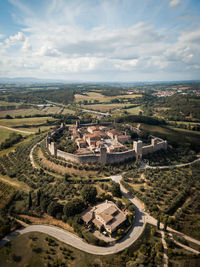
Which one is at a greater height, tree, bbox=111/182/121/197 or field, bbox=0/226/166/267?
tree, bbox=111/182/121/197

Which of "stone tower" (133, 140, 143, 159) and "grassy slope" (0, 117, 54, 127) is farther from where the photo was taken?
"grassy slope" (0, 117, 54, 127)

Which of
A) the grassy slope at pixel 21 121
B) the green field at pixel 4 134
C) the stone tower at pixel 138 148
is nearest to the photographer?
the stone tower at pixel 138 148

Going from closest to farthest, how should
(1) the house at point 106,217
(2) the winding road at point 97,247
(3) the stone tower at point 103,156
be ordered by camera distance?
(2) the winding road at point 97,247, (1) the house at point 106,217, (3) the stone tower at point 103,156

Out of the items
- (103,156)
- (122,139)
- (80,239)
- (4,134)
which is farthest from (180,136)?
(4,134)

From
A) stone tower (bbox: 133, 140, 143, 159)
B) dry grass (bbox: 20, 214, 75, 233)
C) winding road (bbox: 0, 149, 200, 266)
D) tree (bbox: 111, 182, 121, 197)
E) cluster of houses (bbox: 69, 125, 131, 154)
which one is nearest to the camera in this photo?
winding road (bbox: 0, 149, 200, 266)

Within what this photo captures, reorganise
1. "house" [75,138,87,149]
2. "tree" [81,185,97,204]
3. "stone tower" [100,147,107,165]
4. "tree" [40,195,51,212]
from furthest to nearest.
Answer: "house" [75,138,87,149] < "stone tower" [100,147,107,165] < "tree" [81,185,97,204] < "tree" [40,195,51,212]

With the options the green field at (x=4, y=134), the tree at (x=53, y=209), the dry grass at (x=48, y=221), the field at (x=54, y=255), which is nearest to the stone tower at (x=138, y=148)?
the field at (x=54, y=255)

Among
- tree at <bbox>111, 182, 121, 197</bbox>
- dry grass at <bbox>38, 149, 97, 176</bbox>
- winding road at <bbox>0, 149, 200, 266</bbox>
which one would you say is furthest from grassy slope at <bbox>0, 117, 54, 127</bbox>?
winding road at <bbox>0, 149, 200, 266</bbox>

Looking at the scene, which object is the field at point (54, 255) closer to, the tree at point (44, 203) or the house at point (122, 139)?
the tree at point (44, 203)

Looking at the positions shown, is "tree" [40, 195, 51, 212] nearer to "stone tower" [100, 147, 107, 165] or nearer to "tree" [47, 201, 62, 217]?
"tree" [47, 201, 62, 217]
